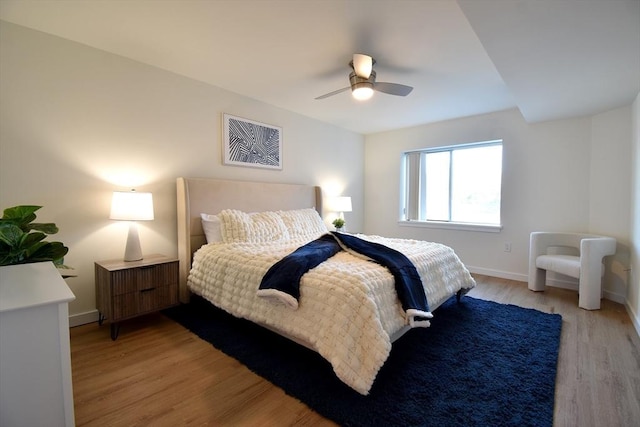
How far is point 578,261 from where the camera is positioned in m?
3.14

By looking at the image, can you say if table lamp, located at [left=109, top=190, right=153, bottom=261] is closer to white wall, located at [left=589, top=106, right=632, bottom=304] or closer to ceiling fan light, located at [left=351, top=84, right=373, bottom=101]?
ceiling fan light, located at [left=351, top=84, right=373, bottom=101]

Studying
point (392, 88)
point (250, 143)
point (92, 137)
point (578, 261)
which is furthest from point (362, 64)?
point (578, 261)

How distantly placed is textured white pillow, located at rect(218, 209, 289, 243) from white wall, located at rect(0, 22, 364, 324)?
62 cm

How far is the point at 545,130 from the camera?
3754 millimetres

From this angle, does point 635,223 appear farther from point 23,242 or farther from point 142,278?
point 23,242

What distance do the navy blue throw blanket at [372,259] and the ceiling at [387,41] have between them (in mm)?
1598

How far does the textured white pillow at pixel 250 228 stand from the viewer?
2.91 m

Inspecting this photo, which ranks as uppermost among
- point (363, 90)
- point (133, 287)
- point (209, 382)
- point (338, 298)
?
point (363, 90)

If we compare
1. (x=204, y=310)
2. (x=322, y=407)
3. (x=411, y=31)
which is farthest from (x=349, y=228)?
(x=322, y=407)

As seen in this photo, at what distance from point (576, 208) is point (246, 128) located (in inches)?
168

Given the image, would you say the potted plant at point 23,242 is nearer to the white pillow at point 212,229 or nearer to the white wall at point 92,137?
the white wall at point 92,137

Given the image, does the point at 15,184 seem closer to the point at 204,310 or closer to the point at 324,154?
the point at 204,310

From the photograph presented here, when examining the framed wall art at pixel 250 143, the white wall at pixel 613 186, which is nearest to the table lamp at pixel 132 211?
the framed wall art at pixel 250 143

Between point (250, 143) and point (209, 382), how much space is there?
2730 mm
